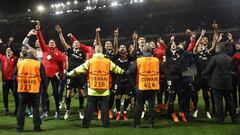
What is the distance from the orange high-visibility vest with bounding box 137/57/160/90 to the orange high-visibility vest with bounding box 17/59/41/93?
253 cm

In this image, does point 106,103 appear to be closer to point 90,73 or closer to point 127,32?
point 90,73

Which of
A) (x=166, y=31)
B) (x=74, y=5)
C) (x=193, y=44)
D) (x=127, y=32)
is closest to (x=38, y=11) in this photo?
(x=74, y=5)

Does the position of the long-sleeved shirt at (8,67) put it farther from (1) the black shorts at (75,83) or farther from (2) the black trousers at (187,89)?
(2) the black trousers at (187,89)

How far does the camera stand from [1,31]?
4600 cm

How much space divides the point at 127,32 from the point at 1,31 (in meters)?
17.5

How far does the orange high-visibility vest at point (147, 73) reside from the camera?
9.30 metres

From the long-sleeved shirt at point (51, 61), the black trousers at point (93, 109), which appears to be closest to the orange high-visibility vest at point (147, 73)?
the black trousers at point (93, 109)

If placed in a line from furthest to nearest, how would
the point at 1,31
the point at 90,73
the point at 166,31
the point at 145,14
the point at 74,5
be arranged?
1. the point at 1,31
2. the point at 74,5
3. the point at 145,14
4. the point at 166,31
5. the point at 90,73

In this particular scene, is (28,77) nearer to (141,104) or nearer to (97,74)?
(97,74)

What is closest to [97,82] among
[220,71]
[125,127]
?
[125,127]

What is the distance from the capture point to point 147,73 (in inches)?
367

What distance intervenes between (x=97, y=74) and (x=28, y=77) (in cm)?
167

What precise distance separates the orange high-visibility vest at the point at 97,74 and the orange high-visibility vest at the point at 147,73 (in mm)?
874

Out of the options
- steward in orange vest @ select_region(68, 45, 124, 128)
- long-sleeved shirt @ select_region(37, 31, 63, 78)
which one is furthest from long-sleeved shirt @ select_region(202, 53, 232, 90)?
long-sleeved shirt @ select_region(37, 31, 63, 78)
